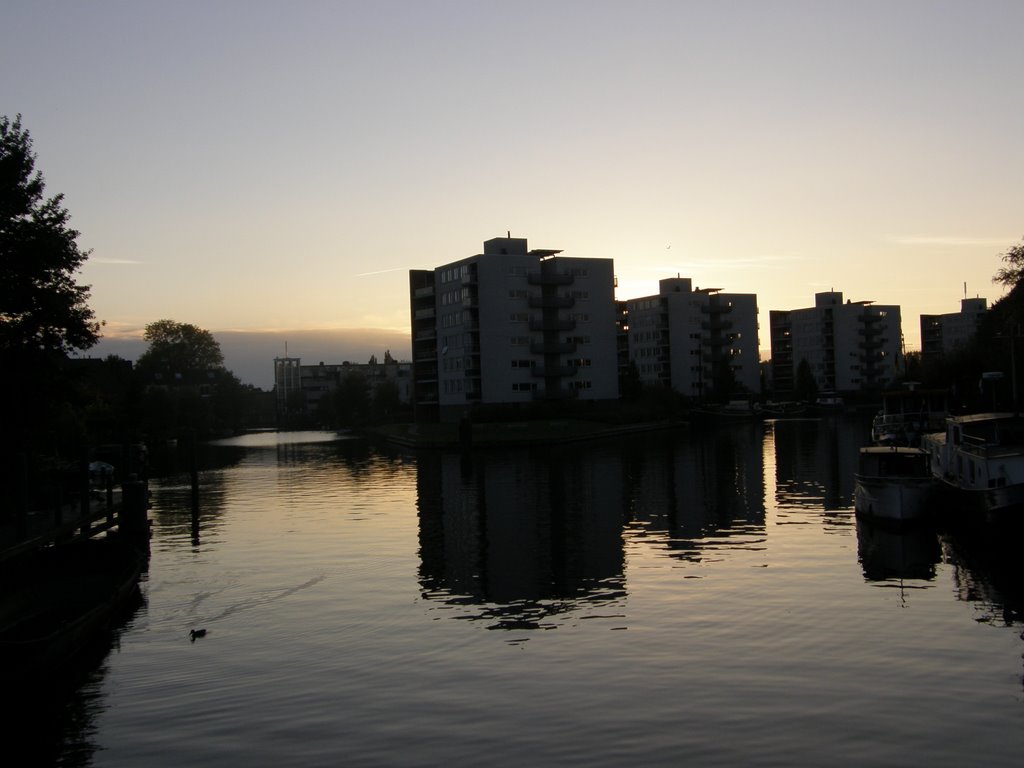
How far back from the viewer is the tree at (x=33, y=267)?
3681 centimetres

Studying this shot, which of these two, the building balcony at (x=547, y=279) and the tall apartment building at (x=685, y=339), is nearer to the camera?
the building balcony at (x=547, y=279)

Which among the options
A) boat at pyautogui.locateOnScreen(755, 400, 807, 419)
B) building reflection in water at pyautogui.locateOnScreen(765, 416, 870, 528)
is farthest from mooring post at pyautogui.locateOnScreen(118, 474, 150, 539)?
boat at pyautogui.locateOnScreen(755, 400, 807, 419)

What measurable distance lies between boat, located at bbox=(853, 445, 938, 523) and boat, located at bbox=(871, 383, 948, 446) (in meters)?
27.5

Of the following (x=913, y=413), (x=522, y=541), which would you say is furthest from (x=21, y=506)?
(x=913, y=413)

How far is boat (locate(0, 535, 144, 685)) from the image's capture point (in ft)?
65.2

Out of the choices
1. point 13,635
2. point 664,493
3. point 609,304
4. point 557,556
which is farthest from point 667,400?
point 13,635

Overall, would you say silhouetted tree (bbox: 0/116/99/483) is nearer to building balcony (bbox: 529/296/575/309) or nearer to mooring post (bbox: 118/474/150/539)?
mooring post (bbox: 118/474/150/539)

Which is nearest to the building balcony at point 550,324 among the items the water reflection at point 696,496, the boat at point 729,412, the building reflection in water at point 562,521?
the boat at point 729,412

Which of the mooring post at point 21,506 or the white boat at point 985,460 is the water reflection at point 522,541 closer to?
the mooring post at point 21,506

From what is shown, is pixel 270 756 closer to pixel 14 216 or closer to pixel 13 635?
pixel 13 635

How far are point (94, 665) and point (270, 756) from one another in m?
8.40

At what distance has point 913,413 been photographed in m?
67.4

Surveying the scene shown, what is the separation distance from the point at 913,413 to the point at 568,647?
54.0m

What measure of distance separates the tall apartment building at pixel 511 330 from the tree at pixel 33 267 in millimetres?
92954
